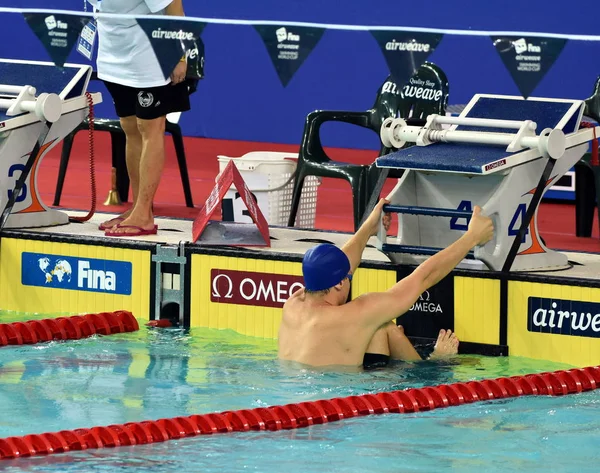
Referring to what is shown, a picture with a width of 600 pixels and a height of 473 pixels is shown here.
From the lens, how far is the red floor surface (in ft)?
29.1

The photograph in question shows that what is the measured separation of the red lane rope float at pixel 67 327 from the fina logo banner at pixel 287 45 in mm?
1466

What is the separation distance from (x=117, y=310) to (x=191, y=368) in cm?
110

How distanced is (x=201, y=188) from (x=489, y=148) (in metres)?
4.41

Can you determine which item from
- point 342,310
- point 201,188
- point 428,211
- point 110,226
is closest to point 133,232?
point 110,226

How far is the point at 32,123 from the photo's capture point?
7.25 m

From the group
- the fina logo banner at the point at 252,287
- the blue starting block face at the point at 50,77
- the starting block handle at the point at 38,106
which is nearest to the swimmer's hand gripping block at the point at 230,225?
the fina logo banner at the point at 252,287

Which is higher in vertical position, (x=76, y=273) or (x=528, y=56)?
(x=528, y=56)

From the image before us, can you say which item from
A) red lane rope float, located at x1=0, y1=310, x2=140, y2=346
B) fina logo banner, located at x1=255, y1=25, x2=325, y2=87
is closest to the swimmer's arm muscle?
fina logo banner, located at x1=255, y1=25, x2=325, y2=87

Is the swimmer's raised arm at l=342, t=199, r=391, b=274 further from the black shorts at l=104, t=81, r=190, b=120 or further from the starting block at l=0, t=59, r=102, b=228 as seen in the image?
the starting block at l=0, t=59, r=102, b=228

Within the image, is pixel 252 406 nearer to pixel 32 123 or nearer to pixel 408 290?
pixel 408 290

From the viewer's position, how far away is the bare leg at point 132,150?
287 inches

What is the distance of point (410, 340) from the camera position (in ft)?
21.2

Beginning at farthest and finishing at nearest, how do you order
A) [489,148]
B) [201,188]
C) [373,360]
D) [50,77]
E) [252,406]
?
1. [201,188]
2. [50,77]
3. [489,148]
4. [373,360]
5. [252,406]

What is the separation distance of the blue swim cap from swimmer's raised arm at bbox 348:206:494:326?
0.14 meters
